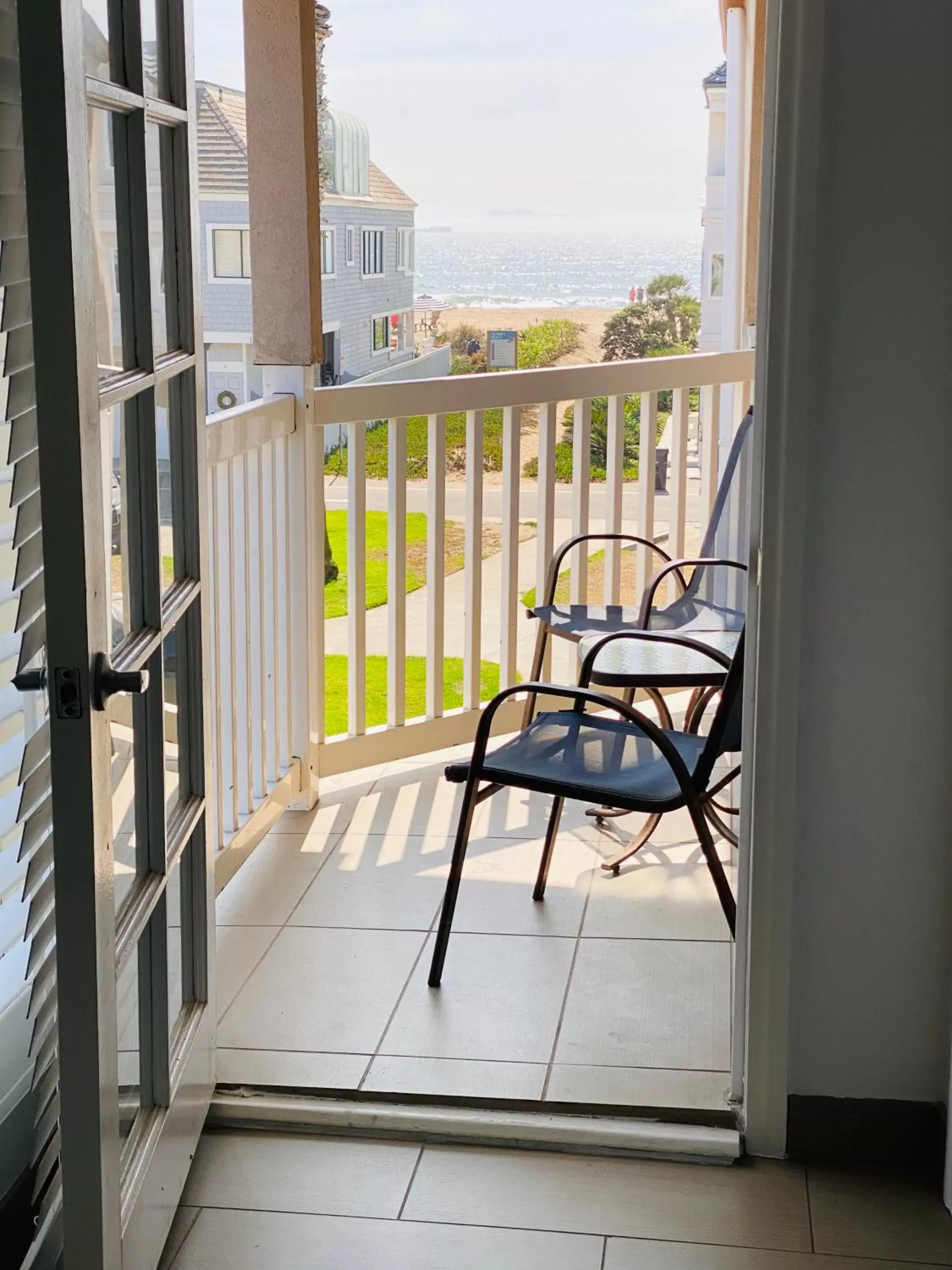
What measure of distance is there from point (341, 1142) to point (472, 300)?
3.97m

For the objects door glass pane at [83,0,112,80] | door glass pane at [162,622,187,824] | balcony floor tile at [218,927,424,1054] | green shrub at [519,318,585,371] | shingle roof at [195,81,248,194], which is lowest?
balcony floor tile at [218,927,424,1054]

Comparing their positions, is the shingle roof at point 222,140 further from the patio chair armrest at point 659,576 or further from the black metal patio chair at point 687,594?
the patio chair armrest at point 659,576

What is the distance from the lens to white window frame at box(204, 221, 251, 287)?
336cm

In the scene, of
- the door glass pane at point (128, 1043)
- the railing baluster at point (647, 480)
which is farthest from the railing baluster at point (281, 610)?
the door glass pane at point (128, 1043)

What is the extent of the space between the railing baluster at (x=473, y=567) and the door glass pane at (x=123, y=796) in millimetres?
2163

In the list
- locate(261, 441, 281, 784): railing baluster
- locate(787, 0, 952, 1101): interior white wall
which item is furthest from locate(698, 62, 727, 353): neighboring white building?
locate(787, 0, 952, 1101): interior white wall

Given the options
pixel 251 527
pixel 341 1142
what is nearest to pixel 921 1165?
pixel 341 1142

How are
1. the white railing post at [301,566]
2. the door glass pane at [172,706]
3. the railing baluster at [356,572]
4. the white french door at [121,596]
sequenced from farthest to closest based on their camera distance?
the railing baluster at [356,572] → the white railing post at [301,566] → the door glass pane at [172,706] → the white french door at [121,596]

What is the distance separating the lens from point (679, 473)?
4195 mm

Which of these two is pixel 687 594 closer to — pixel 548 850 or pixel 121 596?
pixel 548 850

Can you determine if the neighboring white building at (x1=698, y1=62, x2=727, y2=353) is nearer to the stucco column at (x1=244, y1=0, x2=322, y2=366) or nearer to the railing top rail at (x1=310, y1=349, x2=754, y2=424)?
the railing top rail at (x1=310, y1=349, x2=754, y2=424)

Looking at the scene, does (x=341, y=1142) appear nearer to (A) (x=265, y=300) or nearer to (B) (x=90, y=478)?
(B) (x=90, y=478)

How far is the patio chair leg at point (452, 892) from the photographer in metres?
2.51

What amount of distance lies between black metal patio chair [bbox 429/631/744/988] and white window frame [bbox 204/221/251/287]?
1.47 meters
